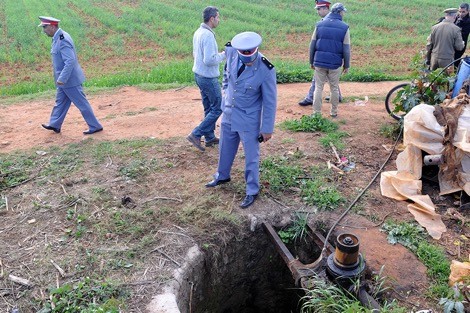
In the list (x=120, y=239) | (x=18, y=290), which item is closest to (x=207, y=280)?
(x=120, y=239)

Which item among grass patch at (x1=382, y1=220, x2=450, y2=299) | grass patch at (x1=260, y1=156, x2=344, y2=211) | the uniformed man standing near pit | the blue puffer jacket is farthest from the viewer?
the uniformed man standing near pit

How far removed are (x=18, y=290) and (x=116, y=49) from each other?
10.8 meters

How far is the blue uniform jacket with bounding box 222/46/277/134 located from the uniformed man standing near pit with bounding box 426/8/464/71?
14.6ft

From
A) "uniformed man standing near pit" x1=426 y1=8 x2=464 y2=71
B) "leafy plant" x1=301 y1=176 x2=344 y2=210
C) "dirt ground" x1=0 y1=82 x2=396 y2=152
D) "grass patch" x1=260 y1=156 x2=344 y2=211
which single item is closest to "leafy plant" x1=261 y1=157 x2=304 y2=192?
"grass patch" x1=260 y1=156 x2=344 y2=211

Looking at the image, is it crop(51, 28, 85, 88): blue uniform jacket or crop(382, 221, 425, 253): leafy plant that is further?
crop(51, 28, 85, 88): blue uniform jacket

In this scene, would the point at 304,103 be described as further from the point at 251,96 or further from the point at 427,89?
the point at 251,96

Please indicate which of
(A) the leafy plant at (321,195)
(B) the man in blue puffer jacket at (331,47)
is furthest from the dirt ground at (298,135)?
(B) the man in blue puffer jacket at (331,47)

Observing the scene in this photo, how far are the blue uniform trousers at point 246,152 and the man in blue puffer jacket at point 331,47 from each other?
2.40m

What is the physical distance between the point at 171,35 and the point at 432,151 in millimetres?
11338

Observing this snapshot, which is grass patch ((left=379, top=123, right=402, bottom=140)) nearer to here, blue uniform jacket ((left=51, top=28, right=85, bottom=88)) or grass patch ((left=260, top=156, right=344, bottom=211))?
grass patch ((left=260, top=156, right=344, bottom=211))

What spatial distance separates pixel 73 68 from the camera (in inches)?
234

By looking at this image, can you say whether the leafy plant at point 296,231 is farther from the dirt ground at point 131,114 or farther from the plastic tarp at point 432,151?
the dirt ground at point 131,114

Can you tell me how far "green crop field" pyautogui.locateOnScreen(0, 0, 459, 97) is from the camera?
10453 millimetres

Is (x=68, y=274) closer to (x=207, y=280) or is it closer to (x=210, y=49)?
(x=207, y=280)
